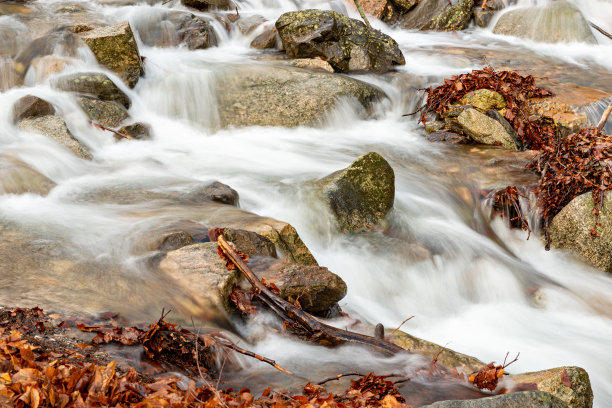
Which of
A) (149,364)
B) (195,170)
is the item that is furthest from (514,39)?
(149,364)

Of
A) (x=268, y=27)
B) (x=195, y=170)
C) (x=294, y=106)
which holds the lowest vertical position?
(x=195, y=170)

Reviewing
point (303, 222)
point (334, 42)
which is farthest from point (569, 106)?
point (303, 222)

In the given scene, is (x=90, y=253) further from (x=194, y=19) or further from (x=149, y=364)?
(x=194, y=19)

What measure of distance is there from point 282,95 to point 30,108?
4.10 meters

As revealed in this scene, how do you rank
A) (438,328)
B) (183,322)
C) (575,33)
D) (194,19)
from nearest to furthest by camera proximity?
(183,322) < (438,328) < (194,19) < (575,33)

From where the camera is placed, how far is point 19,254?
415cm

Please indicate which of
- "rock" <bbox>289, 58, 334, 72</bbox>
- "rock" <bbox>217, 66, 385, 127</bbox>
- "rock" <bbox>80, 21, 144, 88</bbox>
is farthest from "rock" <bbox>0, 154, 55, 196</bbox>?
"rock" <bbox>289, 58, 334, 72</bbox>

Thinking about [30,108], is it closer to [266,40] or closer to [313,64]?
[313,64]

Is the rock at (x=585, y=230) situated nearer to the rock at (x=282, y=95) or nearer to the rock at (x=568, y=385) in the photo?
the rock at (x=568, y=385)

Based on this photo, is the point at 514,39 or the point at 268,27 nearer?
the point at 268,27

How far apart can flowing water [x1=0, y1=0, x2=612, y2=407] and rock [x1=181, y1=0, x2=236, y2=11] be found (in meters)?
2.41

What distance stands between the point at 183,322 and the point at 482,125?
22.4 ft

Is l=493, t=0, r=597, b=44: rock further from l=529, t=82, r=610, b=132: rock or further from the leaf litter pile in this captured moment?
the leaf litter pile

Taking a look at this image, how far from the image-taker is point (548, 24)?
47.9ft
